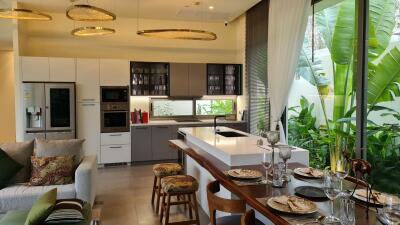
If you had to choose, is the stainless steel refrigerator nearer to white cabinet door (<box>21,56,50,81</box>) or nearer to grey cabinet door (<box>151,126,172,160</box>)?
white cabinet door (<box>21,56,50,81</box>)

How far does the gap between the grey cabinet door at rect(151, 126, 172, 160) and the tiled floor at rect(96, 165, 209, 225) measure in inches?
18.6

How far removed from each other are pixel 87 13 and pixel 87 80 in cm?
289

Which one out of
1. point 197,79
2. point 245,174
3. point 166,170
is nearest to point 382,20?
point 245,174

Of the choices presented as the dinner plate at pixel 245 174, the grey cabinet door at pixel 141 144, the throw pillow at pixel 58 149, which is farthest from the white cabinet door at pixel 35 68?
the dinner plate at pixel 245 174

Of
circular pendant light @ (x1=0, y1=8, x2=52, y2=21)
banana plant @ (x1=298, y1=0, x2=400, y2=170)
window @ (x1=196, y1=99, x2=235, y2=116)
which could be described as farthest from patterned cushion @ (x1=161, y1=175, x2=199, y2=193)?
window @ (x1=196, y1=99, x2=235, y2=116)

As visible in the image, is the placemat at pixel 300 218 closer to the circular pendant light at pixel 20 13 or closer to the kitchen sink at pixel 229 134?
the kitchen sink at pixel 229 134

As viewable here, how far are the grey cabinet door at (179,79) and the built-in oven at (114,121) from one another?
1.24 m

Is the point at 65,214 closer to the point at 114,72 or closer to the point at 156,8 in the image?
the point at 114,72

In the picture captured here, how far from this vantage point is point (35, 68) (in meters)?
6.35

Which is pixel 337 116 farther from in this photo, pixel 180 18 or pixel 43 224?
pixel 180 18

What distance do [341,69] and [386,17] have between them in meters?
0.89

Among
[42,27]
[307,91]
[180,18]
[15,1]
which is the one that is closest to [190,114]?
[180,18]

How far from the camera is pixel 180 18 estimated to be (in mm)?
7520

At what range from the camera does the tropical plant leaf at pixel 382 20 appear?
11.9ft
